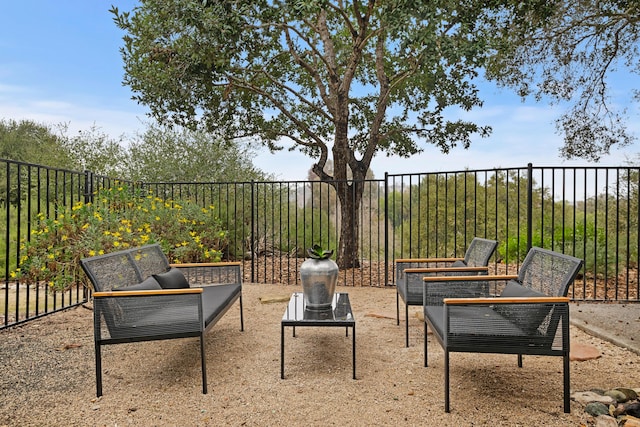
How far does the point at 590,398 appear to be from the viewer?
2408mm

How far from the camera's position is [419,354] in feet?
10.6

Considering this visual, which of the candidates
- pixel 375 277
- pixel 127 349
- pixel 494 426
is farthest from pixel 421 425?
pixel 375 277

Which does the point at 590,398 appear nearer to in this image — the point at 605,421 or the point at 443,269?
the point at 605,421

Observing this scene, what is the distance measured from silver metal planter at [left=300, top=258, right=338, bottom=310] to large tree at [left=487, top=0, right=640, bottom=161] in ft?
20.6

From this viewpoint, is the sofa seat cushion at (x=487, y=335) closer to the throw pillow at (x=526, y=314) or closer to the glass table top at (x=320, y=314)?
the throw pillow at (x=526, y=314)

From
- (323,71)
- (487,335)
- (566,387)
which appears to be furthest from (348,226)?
(566,387)

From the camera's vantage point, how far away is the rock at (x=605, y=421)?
2.10m

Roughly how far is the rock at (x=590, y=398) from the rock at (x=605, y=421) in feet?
0.68

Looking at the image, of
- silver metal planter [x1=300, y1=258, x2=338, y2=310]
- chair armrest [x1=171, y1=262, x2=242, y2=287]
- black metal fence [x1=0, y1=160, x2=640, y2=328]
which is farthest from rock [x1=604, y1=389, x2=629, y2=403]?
chair armrest [x1=171, y1=262, x2=242, y2=287]

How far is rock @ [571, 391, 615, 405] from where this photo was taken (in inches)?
93.1

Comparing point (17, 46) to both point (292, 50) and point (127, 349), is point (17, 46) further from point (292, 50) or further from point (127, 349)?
point (127, 349)

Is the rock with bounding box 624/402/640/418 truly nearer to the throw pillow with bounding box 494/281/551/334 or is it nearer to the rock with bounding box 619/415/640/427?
the rock with bounding box 619/415/640/427

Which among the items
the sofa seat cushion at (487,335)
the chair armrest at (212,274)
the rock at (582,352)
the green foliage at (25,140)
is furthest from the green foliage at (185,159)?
the sofa seat cushion at (487,335)

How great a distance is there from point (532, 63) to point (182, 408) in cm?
817
